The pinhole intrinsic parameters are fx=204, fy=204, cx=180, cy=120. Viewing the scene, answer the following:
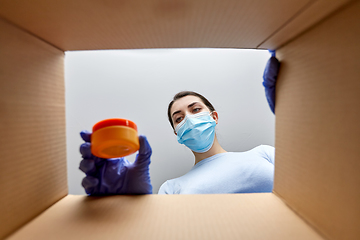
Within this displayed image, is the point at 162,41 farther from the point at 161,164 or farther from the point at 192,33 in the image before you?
the point at 161,164

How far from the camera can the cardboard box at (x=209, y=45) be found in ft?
1.13

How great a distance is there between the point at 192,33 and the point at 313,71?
0.27 meters

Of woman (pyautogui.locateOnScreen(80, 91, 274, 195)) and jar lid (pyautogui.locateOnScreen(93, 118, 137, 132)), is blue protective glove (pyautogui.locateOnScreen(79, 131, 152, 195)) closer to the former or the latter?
woman (pyautogui.locateOnScreen(80, 91, 274, 195))

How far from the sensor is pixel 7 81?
1.31 ft

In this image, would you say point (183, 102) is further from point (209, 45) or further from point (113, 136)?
point (113, 136)

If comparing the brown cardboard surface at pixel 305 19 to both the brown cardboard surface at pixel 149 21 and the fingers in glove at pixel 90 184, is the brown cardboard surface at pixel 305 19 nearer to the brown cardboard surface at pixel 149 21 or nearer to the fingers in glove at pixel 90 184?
the brown cardboard surface at pixel 149 21

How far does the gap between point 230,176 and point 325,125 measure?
0.89 m

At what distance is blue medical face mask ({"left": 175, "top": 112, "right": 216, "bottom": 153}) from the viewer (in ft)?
4.25

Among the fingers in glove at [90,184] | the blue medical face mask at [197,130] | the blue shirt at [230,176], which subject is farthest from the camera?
the blue medical face mask at [197,130]

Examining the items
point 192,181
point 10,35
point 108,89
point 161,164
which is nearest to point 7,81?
point 10,35

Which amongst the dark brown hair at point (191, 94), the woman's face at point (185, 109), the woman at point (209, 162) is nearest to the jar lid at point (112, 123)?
the woman at point (209, 162)

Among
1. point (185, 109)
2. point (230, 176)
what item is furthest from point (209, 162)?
point (185, 109)

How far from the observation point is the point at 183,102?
147 centimetres

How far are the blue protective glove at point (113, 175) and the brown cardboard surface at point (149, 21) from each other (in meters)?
0.28
